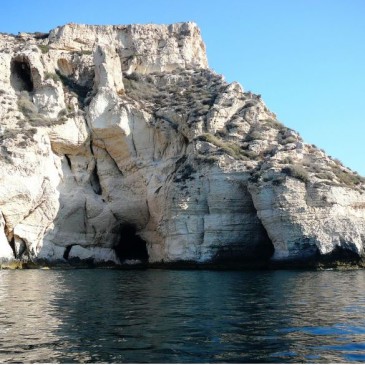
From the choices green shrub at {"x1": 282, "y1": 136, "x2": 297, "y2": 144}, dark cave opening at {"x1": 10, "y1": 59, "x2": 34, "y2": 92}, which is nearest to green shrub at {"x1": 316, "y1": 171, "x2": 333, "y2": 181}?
green shrub at {"x1": 282, "y1": 136, "x2": 297, "y2": 144}

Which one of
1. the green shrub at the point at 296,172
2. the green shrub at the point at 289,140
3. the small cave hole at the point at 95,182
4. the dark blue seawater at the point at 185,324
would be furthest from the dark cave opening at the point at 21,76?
the dark blue seawater at the point at 185,324

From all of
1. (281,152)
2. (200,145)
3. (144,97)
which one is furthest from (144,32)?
(281,152)

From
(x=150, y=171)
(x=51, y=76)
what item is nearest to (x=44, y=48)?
(x=51, y=76)

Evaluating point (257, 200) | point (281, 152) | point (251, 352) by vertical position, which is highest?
point (281, 152)

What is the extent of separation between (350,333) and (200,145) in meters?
29.3

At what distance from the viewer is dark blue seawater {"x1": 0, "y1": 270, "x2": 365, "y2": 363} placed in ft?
31.4

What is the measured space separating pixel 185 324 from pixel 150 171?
31430mm

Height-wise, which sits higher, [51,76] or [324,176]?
[51,76]

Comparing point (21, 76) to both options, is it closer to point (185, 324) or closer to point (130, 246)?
point (130, 246)

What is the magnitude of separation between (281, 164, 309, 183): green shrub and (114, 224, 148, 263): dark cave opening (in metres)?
16.9

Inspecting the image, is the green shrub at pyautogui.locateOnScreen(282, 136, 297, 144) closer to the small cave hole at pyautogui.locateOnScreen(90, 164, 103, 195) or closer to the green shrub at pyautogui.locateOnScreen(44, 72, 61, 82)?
the small cave hole at pyautogui.locateOnScreen(90, 164, 103, 195)

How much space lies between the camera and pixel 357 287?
2047cm

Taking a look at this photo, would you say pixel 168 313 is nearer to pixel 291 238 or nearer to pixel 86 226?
pixel 291 238

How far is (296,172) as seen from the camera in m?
34.0
